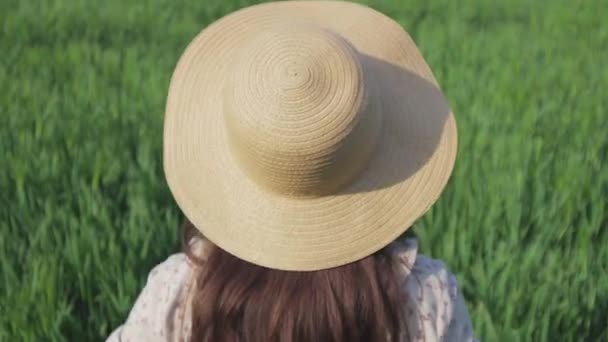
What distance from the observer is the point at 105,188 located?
2.71m

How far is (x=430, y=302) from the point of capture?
4.16 ft

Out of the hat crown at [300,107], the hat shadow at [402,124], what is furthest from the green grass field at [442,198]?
the hat crown at [300,107]

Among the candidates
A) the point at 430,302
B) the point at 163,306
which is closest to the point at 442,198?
the point at 430,302

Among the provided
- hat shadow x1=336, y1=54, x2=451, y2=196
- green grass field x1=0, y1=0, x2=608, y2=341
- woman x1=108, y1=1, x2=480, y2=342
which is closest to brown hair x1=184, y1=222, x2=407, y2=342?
woman x1=108, y1=1, x2=480, y2=342

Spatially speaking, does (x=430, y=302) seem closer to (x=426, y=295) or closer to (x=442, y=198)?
(x=426, y=295)

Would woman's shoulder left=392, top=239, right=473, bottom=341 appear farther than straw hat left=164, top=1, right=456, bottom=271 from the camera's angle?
Yes

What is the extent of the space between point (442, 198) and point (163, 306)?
1483 mm

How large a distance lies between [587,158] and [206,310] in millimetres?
1922

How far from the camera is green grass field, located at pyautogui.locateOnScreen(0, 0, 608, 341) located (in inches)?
85.1

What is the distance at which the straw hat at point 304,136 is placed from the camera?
3.60 feet

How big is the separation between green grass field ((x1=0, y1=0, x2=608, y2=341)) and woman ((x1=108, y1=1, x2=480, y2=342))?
844 millimetres

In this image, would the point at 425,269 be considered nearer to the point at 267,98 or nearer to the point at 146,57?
the point at 267,98

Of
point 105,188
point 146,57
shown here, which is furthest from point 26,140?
point 146,57

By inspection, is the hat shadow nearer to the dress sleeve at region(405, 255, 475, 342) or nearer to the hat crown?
the hat crown
